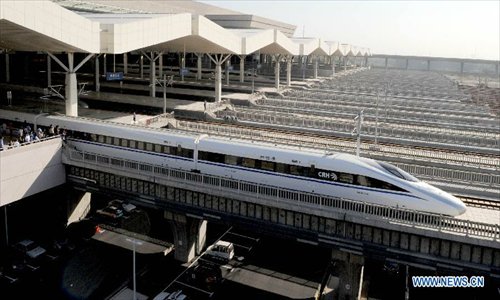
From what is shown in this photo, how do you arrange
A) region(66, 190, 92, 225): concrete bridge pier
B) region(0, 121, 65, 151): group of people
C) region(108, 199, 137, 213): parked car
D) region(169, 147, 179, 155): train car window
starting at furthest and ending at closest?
1. region(108, 199, 137, 213): parked car
2. region(66, 190, 92, 225): concrete bridge pier
3. region(0, 121, 65, 151): group of people
4. region(169, 147, 179, 155): train car window

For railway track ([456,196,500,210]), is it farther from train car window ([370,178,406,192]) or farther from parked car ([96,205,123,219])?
parked car ([96,205,123,219])

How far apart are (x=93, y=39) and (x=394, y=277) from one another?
2553 cm

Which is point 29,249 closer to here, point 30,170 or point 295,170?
point 30,170

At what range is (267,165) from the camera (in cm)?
2655

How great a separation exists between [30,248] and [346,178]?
20.7 m

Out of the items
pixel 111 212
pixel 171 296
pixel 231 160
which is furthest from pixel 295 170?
pixel 111 212

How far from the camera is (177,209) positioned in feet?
91.0

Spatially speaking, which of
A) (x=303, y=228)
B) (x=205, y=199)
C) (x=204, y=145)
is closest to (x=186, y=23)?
(x=204, y=145)

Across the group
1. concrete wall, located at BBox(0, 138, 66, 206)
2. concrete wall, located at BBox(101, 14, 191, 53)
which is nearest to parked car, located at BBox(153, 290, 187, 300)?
concrete wall, located at BBox(0, 138, 66, 206)

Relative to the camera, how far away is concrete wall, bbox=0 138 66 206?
86.4 feet

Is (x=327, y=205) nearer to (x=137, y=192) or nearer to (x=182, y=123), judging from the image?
(x=137, y=192)

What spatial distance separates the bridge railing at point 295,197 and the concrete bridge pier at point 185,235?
2879 mm

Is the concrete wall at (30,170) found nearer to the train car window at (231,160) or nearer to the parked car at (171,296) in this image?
the parked car at (171,296)

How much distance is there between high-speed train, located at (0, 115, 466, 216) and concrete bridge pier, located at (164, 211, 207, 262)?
3.09 metres
